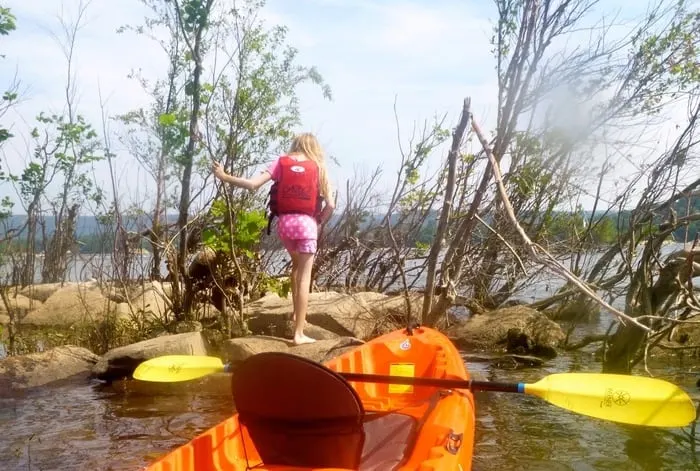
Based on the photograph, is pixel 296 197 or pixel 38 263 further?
pixel 38 263

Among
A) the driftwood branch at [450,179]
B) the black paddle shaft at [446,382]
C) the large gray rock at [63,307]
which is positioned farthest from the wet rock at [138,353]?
the large gray rock at [63,307]

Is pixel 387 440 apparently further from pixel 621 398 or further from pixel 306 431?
pixel 621 398

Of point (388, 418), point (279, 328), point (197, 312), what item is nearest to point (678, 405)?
point (388, 418)

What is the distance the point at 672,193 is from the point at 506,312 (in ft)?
9.40

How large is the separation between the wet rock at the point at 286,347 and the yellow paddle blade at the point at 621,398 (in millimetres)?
2226

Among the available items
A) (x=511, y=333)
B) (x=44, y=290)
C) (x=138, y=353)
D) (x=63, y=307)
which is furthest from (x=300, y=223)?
(x=44, y=290)

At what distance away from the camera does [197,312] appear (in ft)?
25.5

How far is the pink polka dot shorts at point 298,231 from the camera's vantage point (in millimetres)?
5629

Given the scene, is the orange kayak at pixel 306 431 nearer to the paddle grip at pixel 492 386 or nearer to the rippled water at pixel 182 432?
the paddle grip at pixel 492 386

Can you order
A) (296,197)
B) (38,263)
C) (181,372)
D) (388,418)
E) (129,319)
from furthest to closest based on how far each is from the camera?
(38,263), (129,319), (296,197), (181,372), (388,418)

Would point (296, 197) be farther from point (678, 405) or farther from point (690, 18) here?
point (690, 18)

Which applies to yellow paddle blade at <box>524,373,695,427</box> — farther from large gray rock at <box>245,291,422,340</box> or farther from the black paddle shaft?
large gray rock at <box>245,291,422,340</box>

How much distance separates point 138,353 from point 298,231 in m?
1.91

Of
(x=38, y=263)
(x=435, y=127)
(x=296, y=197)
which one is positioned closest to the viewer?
(x=296, y=197)
